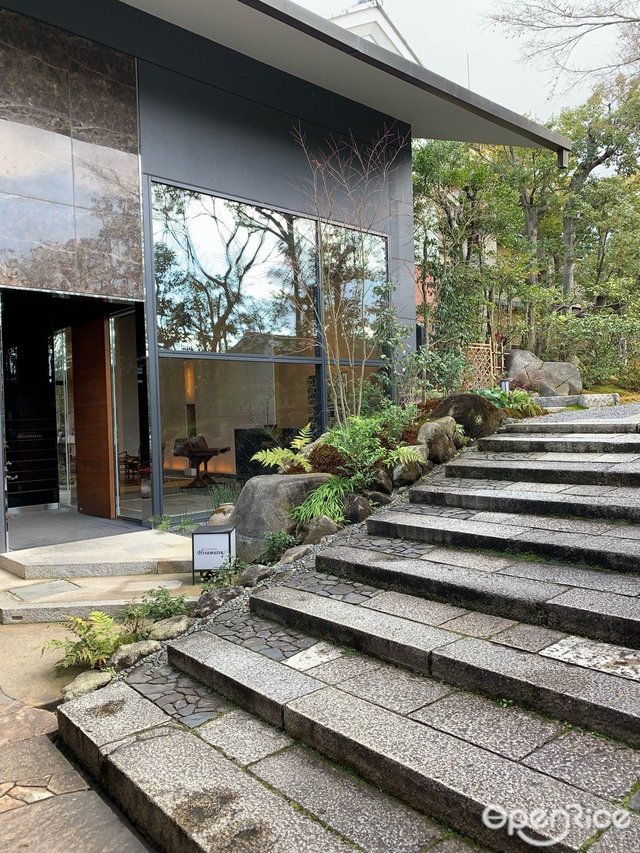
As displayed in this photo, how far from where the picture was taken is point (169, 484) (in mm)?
7641

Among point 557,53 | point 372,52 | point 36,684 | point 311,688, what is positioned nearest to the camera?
point 311,688

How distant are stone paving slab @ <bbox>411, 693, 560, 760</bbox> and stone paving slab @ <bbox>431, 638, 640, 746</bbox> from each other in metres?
0.07

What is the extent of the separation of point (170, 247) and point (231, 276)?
95 centimetres

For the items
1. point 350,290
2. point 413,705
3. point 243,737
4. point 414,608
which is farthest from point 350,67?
point 243,737

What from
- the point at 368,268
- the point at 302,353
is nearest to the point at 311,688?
the point at 302,353

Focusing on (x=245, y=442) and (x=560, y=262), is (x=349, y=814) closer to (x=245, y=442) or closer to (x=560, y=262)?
(x=245, y=442)

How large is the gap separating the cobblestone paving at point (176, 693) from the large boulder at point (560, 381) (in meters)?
9.89

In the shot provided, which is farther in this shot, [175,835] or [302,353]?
[302,353]

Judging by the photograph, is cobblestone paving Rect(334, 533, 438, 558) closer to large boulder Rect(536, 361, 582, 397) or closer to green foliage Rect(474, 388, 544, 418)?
green foliage Rect(474, 388, 544, 418)

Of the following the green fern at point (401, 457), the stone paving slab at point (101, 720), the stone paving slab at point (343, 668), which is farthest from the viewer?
the green fern at point (401, 457)

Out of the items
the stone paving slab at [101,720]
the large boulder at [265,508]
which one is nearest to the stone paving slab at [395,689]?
the stone paving slab at [101,720]

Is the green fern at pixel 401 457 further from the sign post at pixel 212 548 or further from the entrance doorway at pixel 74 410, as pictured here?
the entrance doorway at pixel 74 410

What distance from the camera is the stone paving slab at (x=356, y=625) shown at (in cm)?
308

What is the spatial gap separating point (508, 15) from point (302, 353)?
22.5ft
